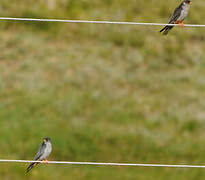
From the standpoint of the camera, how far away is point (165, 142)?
12.3 m

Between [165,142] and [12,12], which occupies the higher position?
[12,12]

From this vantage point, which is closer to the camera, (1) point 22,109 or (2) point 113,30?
(1) point 22,109

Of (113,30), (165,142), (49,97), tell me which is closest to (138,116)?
(165,142)

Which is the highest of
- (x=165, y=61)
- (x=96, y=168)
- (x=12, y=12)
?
(x=12, y=12)

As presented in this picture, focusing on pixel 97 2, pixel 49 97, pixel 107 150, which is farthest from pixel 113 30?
pixel 107 150

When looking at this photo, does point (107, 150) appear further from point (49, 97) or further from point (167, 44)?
point (167, 44)

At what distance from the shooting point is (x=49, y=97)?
13.0 meters

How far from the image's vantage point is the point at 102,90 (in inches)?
535

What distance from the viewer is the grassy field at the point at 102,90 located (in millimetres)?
12008

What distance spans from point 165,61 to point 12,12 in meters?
3.85

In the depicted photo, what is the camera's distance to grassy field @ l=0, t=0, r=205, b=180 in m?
12.0

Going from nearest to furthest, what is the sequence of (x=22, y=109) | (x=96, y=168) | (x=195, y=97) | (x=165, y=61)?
(x=96, y=168) → (x=22, y=109) → (x=195, y=97) → (x=165, y=61)

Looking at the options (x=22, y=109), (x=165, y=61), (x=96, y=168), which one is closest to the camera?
(x=96, y=168)

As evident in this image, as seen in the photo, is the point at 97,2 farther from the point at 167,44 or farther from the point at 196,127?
the point at 196,127
